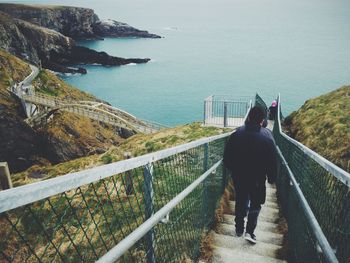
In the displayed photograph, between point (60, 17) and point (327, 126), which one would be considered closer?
point (327, 126)

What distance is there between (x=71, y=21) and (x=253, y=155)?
179 metres

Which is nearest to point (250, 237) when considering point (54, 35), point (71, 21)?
point (54, 35)

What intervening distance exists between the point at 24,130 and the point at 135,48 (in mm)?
107521

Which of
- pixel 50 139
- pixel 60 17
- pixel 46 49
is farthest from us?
pixel 60 17

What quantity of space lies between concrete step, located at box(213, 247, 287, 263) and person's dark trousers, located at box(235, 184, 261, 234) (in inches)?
19.3

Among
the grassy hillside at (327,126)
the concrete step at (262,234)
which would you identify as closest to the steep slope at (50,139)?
the grassy hillside at (327,126)

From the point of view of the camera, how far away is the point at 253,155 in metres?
4.93

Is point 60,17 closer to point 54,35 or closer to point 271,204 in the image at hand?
point 54,35

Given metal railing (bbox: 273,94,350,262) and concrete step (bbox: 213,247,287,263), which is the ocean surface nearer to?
concrete step (bbox: 213,247,287,263)

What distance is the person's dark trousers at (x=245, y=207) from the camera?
5.28 m

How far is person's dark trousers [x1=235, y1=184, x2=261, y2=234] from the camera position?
17.3ft

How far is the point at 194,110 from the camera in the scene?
74250mm

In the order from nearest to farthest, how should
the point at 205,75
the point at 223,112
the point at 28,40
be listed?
the point at 223,112
the point at 205,75
the point at 28,40

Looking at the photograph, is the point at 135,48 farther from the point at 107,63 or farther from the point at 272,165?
the point at 272,165
